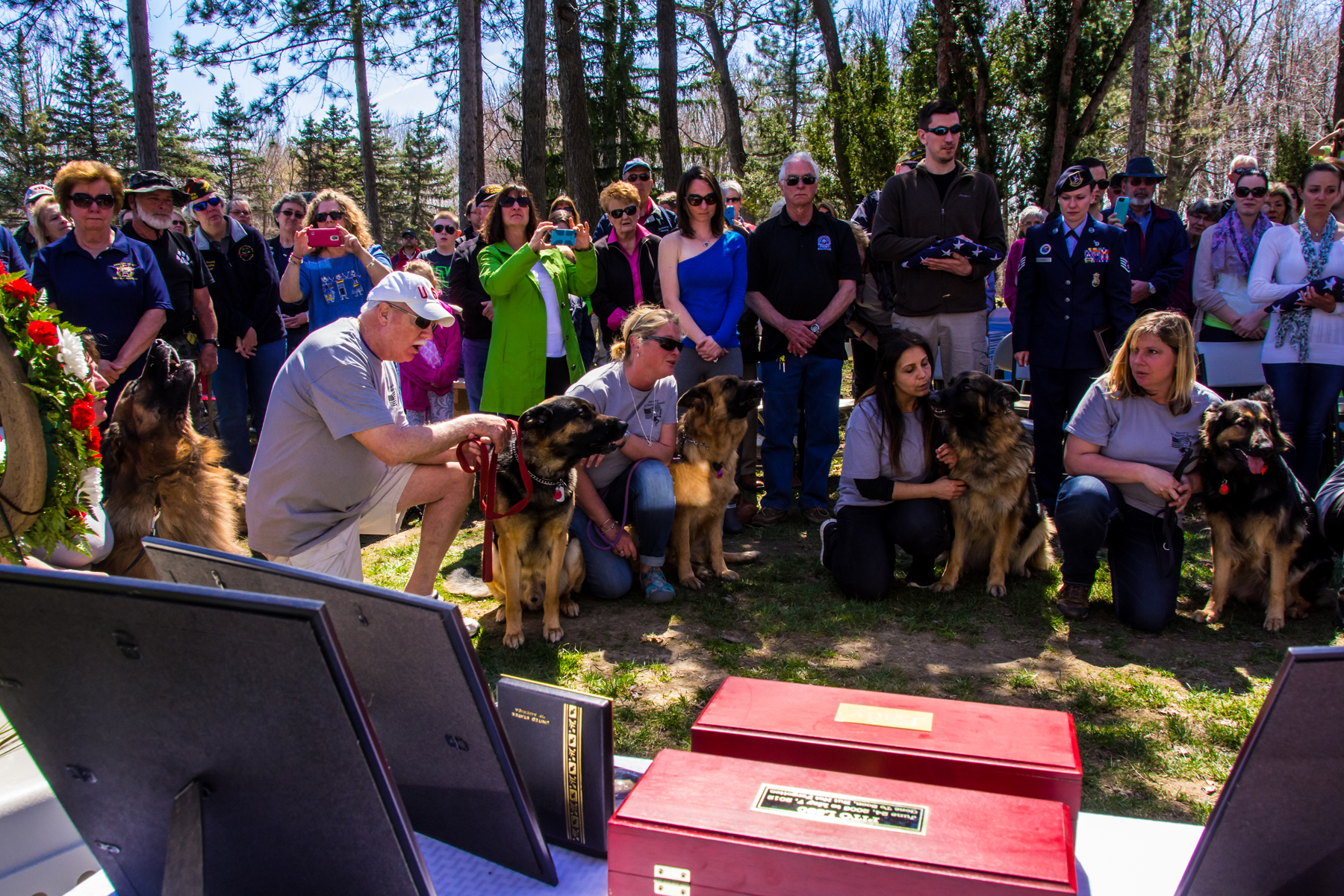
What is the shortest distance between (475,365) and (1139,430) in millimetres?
4345

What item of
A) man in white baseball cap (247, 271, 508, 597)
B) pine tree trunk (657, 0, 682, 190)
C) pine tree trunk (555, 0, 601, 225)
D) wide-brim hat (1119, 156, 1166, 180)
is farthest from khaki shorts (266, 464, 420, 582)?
pine tree trunk (657, 0, 682, 190)

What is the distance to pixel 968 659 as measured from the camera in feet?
12.8

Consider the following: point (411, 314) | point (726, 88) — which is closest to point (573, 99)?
point (411, 314)

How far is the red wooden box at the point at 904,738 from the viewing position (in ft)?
4.24

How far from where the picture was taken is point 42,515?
6.06ft

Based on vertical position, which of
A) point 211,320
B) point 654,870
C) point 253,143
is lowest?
point 654,870

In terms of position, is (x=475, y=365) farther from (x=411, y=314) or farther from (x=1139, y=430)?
(x=1139, y=430)

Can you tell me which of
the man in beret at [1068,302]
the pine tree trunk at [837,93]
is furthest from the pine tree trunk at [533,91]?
the pine tree trunk at [837,93]

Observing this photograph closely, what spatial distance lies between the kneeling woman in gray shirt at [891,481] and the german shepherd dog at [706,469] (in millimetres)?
645

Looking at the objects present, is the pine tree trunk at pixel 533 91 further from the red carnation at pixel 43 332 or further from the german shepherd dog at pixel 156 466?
the red carnation at pixel 43 332

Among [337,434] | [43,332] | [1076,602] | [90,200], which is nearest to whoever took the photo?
[43,332]

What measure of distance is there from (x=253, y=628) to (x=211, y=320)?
18.9 feet

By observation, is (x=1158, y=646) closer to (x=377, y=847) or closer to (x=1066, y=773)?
Answer: (x=1066, y=773)

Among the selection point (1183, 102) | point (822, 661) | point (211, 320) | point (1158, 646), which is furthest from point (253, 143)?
point (1183, 102)
